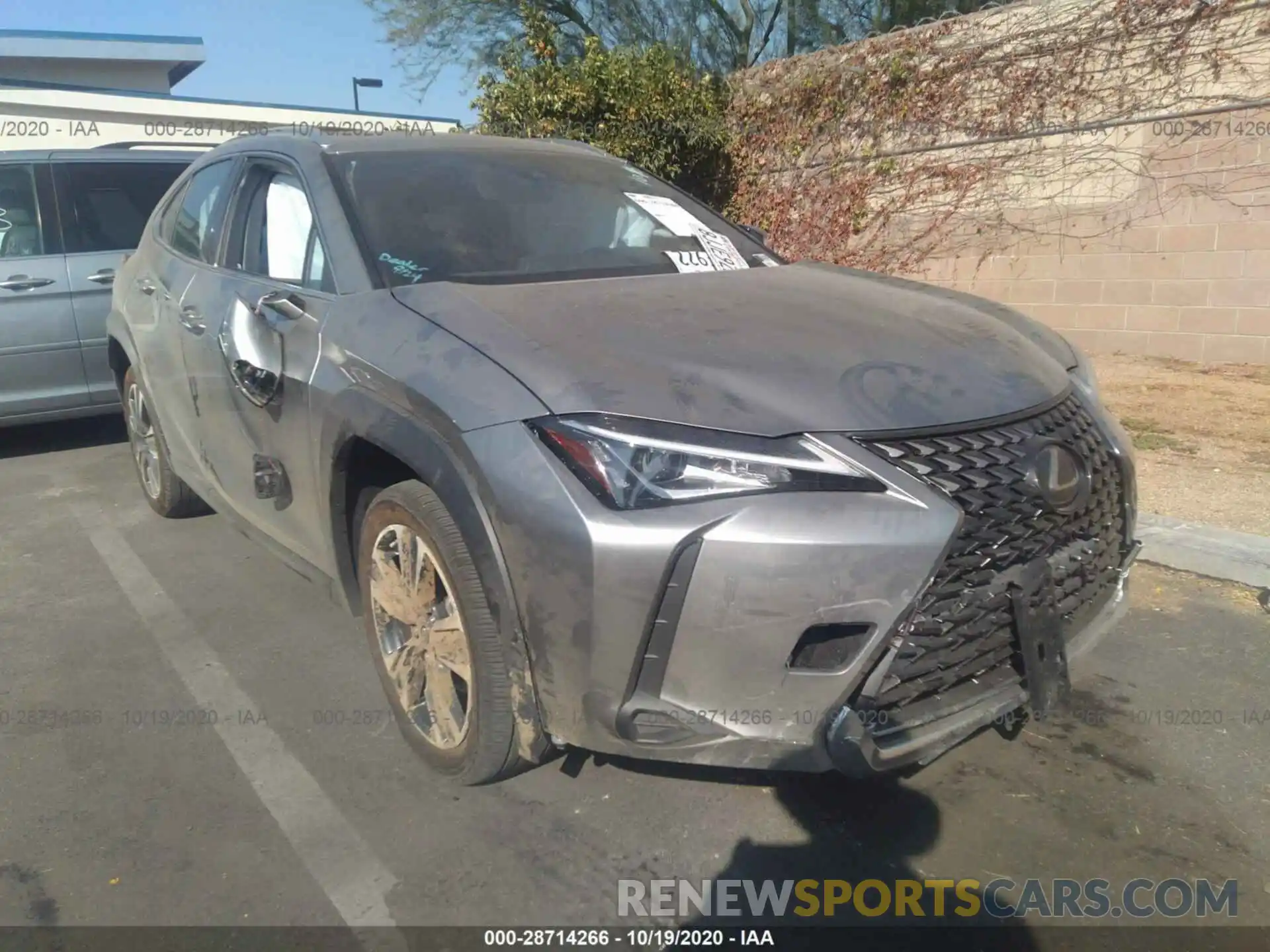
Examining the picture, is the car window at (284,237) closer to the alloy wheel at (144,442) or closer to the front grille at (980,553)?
the alloy wheel at (144,442)

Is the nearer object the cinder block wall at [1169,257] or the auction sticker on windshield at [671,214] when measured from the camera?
the auction sticker on windshield at [671,214]

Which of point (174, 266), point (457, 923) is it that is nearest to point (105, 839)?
point (457, 923)

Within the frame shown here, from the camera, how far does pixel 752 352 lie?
8.11 ft

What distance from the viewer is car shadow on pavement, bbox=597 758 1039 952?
90.6 inches

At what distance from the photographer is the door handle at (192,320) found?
12.3 feet

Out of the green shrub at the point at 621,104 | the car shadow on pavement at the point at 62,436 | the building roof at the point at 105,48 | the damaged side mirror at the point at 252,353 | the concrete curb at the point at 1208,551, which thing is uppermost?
the building roof at the point at 105,48

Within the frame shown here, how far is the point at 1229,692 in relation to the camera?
3.30 m

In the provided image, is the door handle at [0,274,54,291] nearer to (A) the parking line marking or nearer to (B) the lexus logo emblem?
(A) the parking line marking

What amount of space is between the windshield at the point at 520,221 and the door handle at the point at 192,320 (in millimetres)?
867

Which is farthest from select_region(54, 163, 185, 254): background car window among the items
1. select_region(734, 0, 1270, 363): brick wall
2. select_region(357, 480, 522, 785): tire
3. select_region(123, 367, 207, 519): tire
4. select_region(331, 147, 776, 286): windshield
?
select_region(734, 0, 1270, 363): brick wall

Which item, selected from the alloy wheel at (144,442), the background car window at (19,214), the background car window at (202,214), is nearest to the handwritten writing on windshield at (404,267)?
the background car window at (202,214)

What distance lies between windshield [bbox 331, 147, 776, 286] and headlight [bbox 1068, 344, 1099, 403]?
3.80ft

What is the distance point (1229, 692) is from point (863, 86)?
25.5 ft

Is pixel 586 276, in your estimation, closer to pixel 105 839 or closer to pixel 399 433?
pixel 399 433
